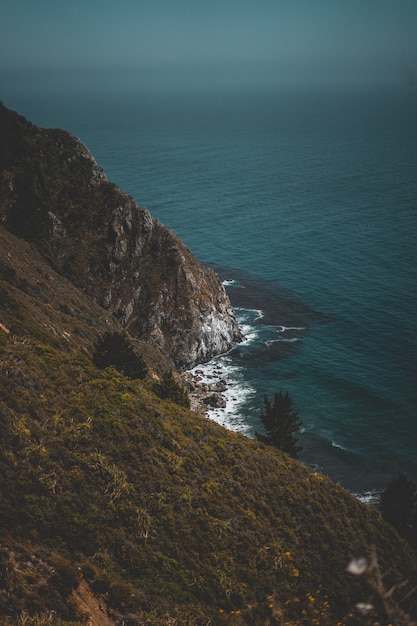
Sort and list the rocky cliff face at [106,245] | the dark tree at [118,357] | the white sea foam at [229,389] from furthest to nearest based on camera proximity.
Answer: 1. the rocky cliff face at [106,245]
2. the white sea foam at [229,389]
3. the dark tree at [118,357]

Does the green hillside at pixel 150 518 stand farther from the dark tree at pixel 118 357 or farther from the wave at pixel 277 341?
the wave at pixel 277 341

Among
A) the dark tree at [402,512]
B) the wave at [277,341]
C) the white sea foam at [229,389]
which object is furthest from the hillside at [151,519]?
the wave at [277,341]

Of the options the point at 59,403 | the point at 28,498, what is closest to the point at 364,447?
the point at 59,403

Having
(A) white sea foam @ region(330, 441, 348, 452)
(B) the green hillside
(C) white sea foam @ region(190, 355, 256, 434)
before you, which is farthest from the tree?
(A) white sea foam @ region(330, 441, 348, 452)

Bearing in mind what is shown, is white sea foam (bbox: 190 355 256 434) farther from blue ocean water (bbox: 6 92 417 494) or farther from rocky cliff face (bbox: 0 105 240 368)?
rocky cliff face (bbox: 0 105 240 368)

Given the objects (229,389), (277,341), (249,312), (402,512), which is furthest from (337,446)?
(249,312)
